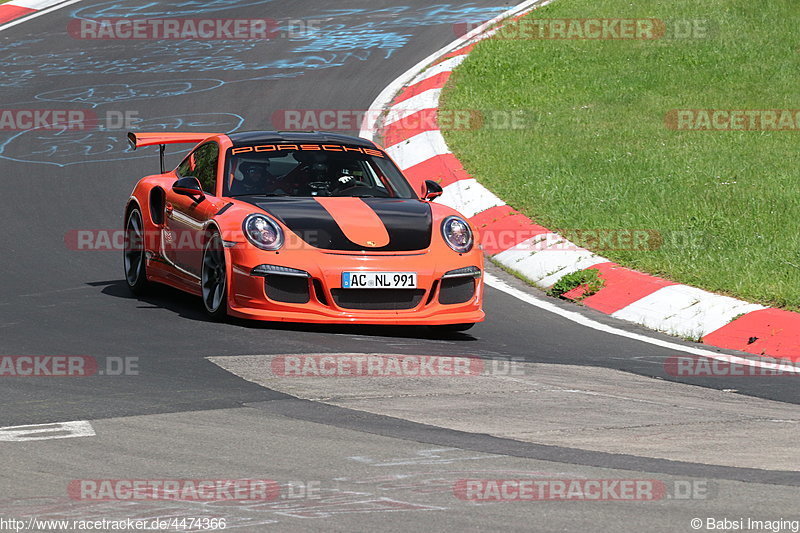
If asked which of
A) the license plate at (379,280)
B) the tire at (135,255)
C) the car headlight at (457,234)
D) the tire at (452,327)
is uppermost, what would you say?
the car headlight at (457,234)

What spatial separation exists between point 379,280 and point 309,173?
1445mm

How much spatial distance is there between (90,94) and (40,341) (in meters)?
9.92

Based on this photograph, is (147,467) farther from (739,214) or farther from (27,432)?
(739,214)

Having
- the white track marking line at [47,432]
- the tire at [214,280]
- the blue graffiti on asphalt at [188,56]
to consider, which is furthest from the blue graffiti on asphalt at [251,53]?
the white track marking line at [47,432]

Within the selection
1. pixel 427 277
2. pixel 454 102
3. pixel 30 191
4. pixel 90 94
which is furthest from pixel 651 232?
pixel 90 94

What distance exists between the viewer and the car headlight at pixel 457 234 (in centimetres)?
867

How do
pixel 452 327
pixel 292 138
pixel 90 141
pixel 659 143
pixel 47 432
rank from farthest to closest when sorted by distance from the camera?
pixel 90 141 → pixel 659 143 → pixel 292 138 → pixel 452 327 → pixel 47 432

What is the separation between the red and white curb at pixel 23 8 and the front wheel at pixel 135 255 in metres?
12.3

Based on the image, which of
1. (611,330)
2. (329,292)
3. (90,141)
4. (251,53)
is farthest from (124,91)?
(611,330)

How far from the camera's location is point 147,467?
500cm

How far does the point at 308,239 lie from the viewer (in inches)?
329

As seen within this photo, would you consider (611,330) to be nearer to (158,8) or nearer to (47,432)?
(47,432)

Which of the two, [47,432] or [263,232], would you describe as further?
[263,232]

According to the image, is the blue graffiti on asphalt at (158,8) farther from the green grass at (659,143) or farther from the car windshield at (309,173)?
the car windshield at (309,173)
